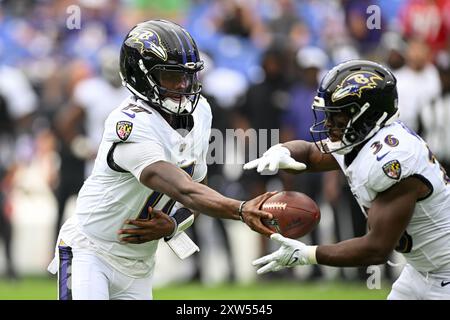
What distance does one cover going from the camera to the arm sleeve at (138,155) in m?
5.32

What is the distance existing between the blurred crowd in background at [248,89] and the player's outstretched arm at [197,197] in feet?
15.8

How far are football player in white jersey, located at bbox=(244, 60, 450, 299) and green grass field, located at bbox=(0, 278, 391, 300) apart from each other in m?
3.64

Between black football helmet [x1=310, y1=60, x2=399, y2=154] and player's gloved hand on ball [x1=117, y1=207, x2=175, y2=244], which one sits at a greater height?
black football helmet [x1=310, y1=60, x2=399, y2=154]

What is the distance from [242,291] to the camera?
9773mm

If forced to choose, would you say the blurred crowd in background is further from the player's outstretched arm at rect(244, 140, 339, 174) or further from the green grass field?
the player's outstretched arm at rect(244, 140, 339, 174)

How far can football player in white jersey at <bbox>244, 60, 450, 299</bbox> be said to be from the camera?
5191 mm

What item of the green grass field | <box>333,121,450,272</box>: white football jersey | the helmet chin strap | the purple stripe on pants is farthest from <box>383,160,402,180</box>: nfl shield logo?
the green grass field

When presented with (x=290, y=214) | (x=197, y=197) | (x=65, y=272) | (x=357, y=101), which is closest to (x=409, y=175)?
(x=357, y=101)

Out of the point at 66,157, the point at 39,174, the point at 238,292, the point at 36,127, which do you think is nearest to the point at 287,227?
the point at 238,292

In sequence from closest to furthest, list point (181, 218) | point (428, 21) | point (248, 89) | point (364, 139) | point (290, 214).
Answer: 1. point (290, 214)
2. point (364, 139)
3. point (181, 218)
4. point (248, 89)
5. point (428, 21)

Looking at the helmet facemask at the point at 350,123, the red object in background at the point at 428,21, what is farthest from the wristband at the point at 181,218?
the red object in background at the point at 428,21

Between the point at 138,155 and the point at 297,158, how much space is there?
1.02 meters

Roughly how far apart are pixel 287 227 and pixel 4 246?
5834mm

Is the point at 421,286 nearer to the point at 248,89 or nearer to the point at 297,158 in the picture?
the point at 297,158
